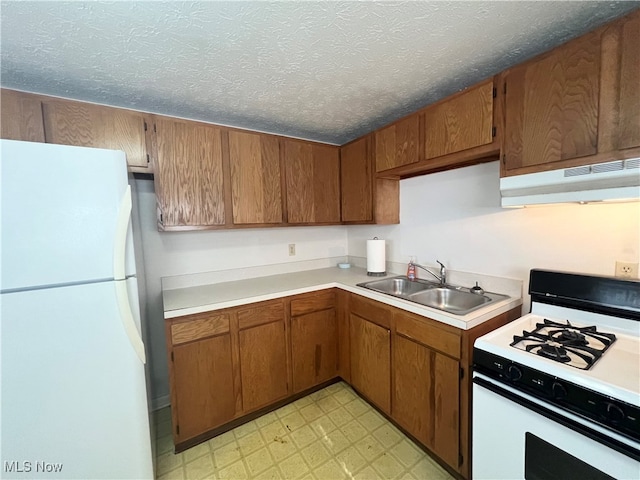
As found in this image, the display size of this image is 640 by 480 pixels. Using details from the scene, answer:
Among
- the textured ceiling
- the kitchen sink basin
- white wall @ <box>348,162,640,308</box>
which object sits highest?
the textured ceiling

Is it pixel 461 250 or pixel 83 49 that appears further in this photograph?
pixel 461 250

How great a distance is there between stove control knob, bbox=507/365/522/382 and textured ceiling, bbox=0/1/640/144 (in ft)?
4.73

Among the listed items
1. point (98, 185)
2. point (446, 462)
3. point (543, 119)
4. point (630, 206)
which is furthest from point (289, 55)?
point (446, 462)

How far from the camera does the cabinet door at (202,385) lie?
161 cm

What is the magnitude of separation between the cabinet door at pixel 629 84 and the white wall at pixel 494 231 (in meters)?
0.45

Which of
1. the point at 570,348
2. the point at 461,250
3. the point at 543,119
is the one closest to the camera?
the point at 570,348

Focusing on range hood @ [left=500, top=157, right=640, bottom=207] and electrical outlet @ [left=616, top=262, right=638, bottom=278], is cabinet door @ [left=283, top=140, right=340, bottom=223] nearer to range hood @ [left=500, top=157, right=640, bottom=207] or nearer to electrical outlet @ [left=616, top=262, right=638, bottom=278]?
range hood @ [left=500, top=157, right=640, bottom=207]

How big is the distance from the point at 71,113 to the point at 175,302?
1.28 m

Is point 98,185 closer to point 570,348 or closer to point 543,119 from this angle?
point 543,119

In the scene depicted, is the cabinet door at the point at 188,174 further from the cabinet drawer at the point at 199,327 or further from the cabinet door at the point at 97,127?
the cabinet drawer at the point at 199,327

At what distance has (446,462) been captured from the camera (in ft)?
4.70

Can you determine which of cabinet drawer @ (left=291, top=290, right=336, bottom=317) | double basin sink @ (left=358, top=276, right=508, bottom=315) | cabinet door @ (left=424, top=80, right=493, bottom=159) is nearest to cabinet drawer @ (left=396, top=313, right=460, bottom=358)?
double basin sink @ (left=358, top=276, right=508, bottom=315)

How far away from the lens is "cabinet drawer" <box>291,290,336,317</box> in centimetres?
201

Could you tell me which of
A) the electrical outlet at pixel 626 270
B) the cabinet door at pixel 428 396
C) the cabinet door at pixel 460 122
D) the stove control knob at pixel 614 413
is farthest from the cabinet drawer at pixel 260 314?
the electrical outlet at pixel 626 270
